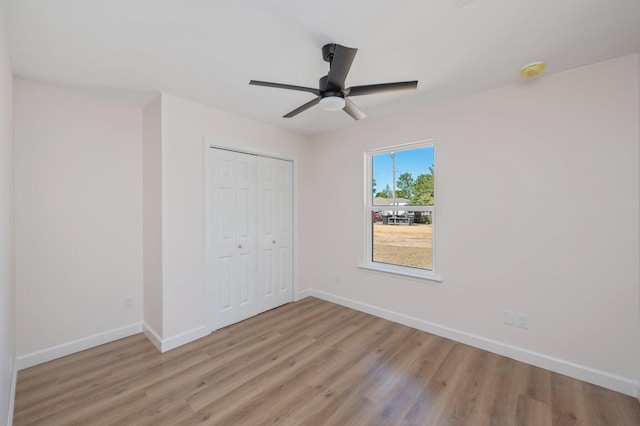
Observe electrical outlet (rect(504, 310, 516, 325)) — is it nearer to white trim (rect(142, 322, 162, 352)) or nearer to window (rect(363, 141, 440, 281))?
window (rect(363, 141, 440, 281))

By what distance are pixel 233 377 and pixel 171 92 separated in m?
2.65

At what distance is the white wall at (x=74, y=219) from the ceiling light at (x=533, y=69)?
12.1 ft

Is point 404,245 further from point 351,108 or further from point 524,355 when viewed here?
point 351,108

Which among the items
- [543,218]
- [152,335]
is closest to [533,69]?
[543,218]

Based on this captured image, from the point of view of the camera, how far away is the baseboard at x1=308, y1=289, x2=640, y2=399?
78.3 inches

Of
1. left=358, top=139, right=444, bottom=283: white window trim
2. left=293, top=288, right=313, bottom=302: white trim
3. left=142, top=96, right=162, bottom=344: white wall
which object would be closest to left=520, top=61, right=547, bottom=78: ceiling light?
left=358, top=139, right=444, bottom=283: white window trim

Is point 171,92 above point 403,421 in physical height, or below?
above

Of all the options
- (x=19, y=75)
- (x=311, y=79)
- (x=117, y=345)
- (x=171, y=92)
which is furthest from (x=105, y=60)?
(x=117, y=345)

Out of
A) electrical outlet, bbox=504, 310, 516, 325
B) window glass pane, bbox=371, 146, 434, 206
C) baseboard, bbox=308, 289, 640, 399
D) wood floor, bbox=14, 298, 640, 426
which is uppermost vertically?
window glass pane, bbox=371, 146, 434, 206

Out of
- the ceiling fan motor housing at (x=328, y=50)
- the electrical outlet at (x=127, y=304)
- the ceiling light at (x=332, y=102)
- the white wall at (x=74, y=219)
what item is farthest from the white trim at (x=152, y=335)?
the ceiling fan motor housing at (x=328, y=50)

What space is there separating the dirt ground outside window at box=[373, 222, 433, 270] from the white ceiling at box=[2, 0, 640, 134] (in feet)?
5.11

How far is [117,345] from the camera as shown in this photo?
2.65m

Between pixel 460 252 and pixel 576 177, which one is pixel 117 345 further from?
pixel 576 177

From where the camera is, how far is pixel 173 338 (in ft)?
8.57
